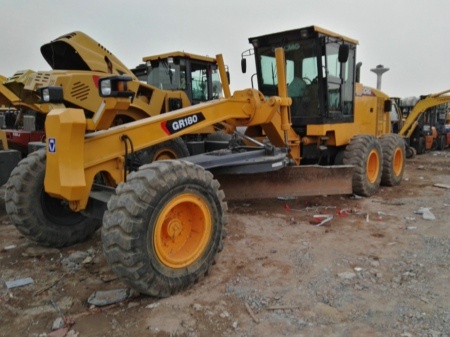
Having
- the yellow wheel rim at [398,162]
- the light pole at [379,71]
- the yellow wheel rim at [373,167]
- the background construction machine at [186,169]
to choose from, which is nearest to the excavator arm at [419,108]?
the light pole at [379,71]

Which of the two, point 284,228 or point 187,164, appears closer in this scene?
point 187,164

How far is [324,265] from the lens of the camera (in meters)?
3.78

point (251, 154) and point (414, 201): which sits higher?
point (251, 154)

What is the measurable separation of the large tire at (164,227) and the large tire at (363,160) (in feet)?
11.6

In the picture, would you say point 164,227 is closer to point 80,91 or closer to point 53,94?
point 53,94

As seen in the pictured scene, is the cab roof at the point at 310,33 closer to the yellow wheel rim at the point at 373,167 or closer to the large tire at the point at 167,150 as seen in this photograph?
the yellow wheel rim at the point at 373,167

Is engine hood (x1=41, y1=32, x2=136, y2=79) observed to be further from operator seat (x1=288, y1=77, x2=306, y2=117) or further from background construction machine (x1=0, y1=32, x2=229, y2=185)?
operator seat (x1=288, y1=77, x2=306, y2=117)

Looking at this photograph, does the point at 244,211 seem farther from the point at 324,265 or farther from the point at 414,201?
the point at 414,201

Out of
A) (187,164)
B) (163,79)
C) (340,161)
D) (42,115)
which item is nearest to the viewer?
(187,164)

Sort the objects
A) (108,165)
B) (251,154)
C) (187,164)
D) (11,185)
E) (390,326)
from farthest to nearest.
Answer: (251,154), (11,185), (108,165), (187,164), (390,326)

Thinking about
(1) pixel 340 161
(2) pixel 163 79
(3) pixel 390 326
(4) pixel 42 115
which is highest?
(2) pixel 163 79

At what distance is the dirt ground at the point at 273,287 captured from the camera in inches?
109

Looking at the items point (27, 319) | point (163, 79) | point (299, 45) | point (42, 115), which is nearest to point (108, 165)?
point (27, 319)

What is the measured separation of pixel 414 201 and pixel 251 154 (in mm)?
3231
